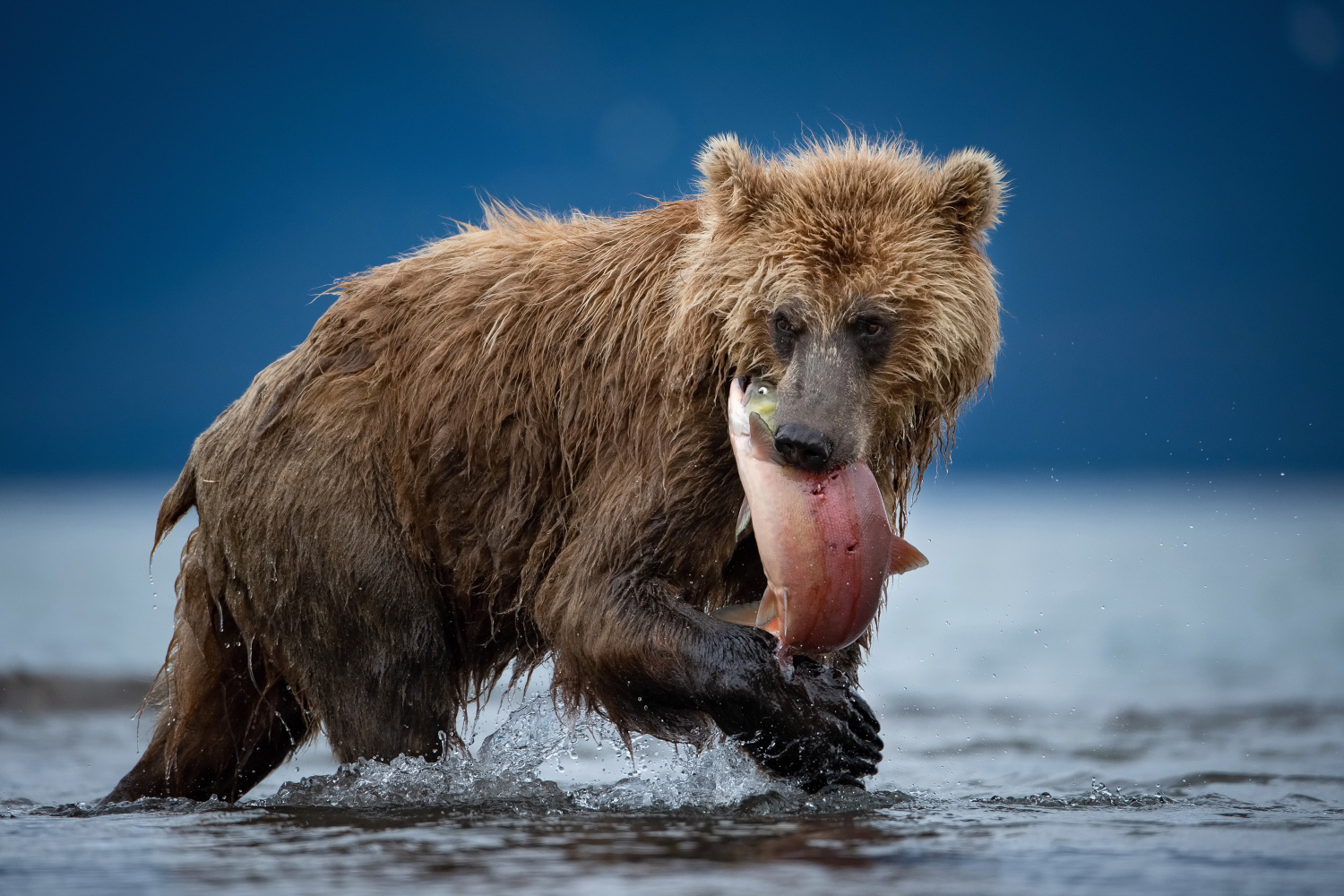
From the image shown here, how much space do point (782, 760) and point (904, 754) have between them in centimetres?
348

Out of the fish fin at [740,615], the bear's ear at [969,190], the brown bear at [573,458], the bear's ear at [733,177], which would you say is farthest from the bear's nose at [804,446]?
the bear's ear at [969,190]

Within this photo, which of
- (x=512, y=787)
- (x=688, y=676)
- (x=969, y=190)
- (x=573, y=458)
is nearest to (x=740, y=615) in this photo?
(x=688, y=676)

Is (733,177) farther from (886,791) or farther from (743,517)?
(886,791)

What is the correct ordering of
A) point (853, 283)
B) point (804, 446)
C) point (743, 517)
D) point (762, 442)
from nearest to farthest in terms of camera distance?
point (804, 446) → point (762, 442) → point (853, 283) → point (743, 517)

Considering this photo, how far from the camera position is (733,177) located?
5227 millimetres

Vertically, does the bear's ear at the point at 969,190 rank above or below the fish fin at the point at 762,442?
above

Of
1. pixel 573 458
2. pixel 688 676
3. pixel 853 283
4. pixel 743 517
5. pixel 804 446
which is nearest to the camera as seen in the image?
pixel 804 446

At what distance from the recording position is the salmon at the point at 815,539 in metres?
4.73

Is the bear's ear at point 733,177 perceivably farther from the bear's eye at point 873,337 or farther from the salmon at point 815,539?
the salmon at point 815,539

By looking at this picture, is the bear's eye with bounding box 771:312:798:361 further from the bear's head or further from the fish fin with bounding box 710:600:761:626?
the fish fin with bounding box 710:600:761:626

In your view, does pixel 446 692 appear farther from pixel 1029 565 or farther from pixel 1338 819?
pixel 1029 565

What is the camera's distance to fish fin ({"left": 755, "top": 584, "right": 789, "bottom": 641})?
482 centimetres

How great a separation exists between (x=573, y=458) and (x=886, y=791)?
1832mm

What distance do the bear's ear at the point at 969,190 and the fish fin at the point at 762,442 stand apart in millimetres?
1069
